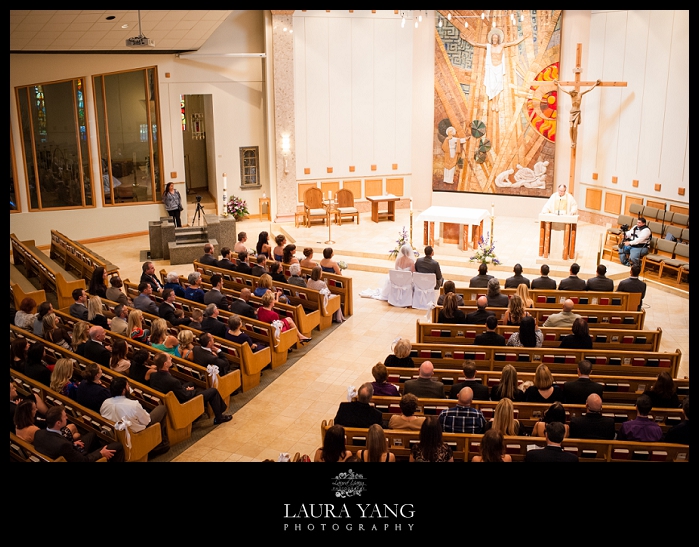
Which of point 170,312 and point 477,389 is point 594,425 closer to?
point 477,389

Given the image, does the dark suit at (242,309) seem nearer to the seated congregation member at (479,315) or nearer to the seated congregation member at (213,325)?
the seated congregation member at (213,325)

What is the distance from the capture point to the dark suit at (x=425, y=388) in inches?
269

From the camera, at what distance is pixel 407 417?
622 cm

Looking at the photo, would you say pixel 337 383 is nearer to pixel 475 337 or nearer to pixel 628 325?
pixel 475 337

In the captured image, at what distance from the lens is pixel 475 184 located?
17688mm

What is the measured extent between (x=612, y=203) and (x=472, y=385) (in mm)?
10498

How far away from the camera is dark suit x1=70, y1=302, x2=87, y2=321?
30.2 feet

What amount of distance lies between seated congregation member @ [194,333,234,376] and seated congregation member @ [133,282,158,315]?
1592 millimetres

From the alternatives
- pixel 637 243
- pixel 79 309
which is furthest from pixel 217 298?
pixel 637 243

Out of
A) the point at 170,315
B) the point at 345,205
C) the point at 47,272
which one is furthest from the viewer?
the point at 345,205

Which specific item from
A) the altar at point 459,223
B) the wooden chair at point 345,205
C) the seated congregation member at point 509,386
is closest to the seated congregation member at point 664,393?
the seated congregation member at point 509,386

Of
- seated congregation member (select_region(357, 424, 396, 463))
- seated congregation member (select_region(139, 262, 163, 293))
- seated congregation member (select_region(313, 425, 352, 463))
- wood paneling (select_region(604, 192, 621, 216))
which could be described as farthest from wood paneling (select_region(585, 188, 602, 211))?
seated congregation member (select_region(313, 425, 352, 463))
